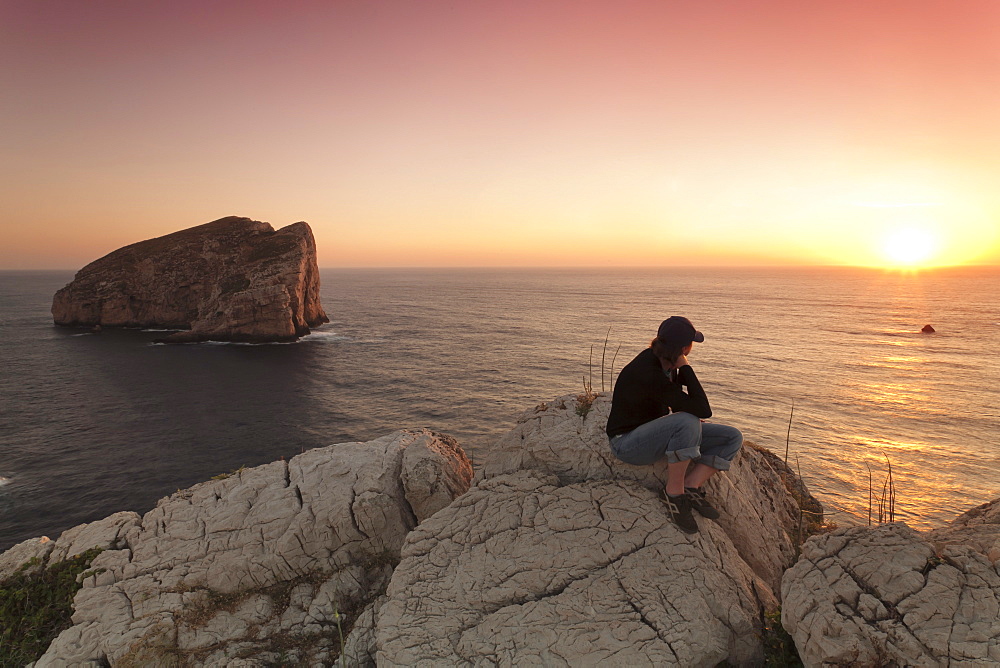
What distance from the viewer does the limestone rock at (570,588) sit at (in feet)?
18.0

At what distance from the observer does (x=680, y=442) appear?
246 inches

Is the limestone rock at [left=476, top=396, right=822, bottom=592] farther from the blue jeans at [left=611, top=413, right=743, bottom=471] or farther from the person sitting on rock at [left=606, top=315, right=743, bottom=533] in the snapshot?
the blue jeans at [left=611, top=413, right=743, bottom=471]

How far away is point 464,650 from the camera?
5.72 meters

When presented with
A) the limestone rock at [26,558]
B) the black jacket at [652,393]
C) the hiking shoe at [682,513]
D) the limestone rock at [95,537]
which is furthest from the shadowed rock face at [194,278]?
the hiking shoe at [682,513]

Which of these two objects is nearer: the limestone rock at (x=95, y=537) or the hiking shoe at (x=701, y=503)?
the hiking shoe at (x=701, y=503)

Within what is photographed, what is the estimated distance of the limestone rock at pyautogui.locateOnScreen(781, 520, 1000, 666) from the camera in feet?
14.7

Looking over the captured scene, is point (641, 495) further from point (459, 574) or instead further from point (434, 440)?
point (434, 440)

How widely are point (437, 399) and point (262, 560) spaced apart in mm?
33711

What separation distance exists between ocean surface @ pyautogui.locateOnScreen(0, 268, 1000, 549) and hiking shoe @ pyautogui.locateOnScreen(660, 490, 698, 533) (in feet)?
9.13

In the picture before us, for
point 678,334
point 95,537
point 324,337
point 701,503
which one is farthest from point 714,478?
point 324,337

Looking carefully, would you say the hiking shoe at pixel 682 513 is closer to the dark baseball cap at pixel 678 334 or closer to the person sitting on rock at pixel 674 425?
the person sitting on rock at pixel 674 425

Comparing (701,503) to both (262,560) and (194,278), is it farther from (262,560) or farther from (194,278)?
(194,278)

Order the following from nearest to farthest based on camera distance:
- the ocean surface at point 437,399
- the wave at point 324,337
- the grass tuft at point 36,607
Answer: the grass tuft at point 36,607
the ocean surface at point 437,399
the wave at point 324,337

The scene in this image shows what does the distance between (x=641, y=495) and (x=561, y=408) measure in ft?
8.00
